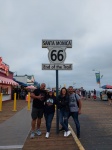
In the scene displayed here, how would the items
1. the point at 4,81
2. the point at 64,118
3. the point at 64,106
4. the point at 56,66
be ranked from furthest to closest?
the point at 4,81
the point at 56,66
the point at 64,118
the point at 64,106

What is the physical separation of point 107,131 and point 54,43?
3897mm

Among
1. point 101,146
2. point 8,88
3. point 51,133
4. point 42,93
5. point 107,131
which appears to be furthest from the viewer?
point 8,88

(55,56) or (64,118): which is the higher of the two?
(55,56)

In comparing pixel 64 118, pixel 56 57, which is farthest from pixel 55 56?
pixel 64 118

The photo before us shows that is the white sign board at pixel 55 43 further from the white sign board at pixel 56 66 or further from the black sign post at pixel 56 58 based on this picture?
the white sign board at pixel 56 66

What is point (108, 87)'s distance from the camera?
1556 inches

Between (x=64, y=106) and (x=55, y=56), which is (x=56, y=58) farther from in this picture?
(x=64, y=106)

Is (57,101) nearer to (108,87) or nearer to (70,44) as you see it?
(70,44)

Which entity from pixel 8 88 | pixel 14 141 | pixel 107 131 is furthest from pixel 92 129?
pixel 8 88

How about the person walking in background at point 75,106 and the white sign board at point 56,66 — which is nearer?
the person walking in background at point 75,106

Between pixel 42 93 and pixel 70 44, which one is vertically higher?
pixel 70 44

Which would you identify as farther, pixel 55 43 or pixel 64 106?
pixel 55 43

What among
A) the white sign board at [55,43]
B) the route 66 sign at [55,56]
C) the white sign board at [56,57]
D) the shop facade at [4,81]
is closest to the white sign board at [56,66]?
the white sign board at [56,57]

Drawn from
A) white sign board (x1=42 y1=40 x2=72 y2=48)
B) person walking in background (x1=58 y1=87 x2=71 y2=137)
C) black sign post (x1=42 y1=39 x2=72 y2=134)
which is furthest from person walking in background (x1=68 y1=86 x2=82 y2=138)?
white sign board (x1=42 y1=40 x2=72 y2=48)
